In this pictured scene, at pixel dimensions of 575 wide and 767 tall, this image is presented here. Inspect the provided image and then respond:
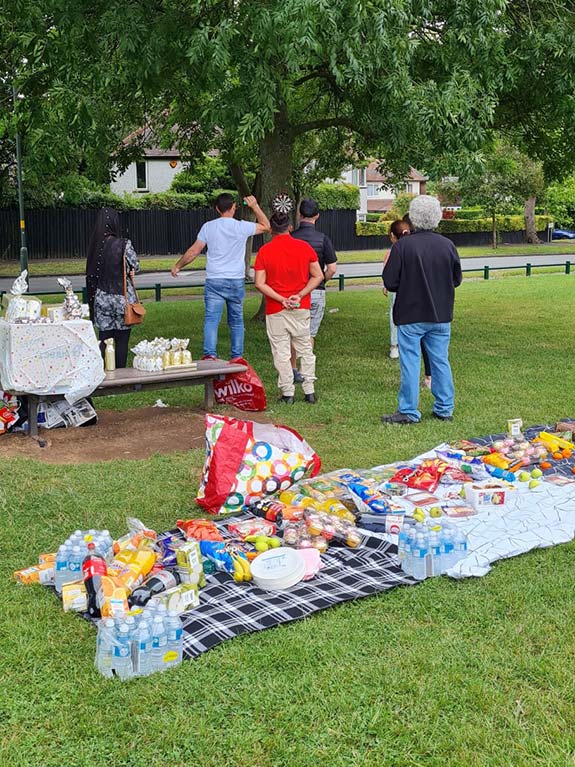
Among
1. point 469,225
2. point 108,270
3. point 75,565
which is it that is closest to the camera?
point 75,565

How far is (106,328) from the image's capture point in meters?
9.47

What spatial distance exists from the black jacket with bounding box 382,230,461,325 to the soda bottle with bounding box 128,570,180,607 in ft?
13.9

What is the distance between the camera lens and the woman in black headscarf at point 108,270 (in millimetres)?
9219

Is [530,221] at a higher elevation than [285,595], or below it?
higher

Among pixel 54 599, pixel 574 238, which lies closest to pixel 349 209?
pixel 574 238

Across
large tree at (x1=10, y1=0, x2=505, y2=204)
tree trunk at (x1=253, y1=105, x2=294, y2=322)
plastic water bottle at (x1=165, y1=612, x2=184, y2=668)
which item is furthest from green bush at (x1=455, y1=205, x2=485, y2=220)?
plastic water bottle at (x1=165, y1=612, x2=184, y2=668)

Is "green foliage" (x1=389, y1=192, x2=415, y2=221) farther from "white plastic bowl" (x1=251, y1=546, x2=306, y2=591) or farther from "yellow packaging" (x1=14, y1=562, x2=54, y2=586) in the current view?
"yellow packaging" (x1=14, y1=562, x2=54, y2=586)

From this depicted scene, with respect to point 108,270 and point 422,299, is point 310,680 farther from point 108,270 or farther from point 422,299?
point 108,270

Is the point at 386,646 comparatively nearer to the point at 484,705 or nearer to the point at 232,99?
the point at 484,705

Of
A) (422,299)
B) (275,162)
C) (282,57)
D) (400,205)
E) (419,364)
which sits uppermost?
(282,57)

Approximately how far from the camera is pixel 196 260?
113 ft

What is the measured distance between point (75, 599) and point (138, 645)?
0.72 metres

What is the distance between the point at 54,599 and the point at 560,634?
2.43 metres

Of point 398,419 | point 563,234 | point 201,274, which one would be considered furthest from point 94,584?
point 563,234
